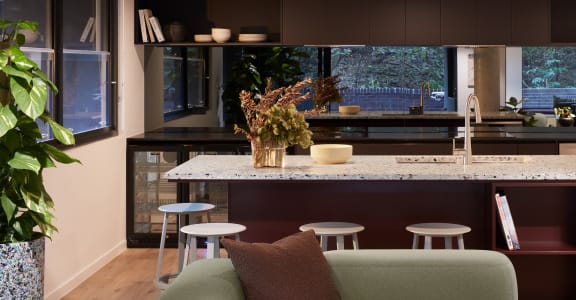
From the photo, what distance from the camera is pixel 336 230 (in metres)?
4.66

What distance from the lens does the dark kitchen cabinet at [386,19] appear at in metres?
8.27

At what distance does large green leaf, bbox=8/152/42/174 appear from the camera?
13.0 feet

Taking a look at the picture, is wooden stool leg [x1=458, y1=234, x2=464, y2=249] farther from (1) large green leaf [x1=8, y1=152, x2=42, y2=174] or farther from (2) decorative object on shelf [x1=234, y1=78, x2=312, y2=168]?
(1) large green leaf [x1=8, y1=152, x2=42, y2=174]

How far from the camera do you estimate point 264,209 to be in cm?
504

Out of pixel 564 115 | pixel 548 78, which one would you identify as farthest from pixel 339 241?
pixel 548 78

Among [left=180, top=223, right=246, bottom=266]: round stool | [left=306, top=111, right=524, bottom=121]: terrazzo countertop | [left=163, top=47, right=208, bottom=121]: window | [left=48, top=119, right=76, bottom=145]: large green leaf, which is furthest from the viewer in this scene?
[left=306, top=111, right=524, bottom=121]: terrazzo countertop

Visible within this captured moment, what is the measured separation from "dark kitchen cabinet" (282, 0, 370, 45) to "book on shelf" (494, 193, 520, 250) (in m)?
3.85

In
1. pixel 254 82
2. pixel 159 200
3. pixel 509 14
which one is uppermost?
pixel 509 14

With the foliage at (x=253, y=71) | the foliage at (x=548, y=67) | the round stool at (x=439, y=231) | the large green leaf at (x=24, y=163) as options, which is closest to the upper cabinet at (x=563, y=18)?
the foliage at (x=548, y=67)

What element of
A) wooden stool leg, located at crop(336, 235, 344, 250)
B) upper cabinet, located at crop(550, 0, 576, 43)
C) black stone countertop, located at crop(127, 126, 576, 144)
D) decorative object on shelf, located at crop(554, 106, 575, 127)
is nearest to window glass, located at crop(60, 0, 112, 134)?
black stone countertop, located at crop(127, 126, 576, 144)

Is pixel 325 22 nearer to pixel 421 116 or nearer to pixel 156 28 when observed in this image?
pixel 156 28

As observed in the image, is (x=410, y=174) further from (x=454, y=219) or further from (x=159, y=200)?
(x=159, y=200)

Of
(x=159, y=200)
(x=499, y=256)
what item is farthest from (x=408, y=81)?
(x=499, y=256)

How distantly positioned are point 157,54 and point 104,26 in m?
1.22
